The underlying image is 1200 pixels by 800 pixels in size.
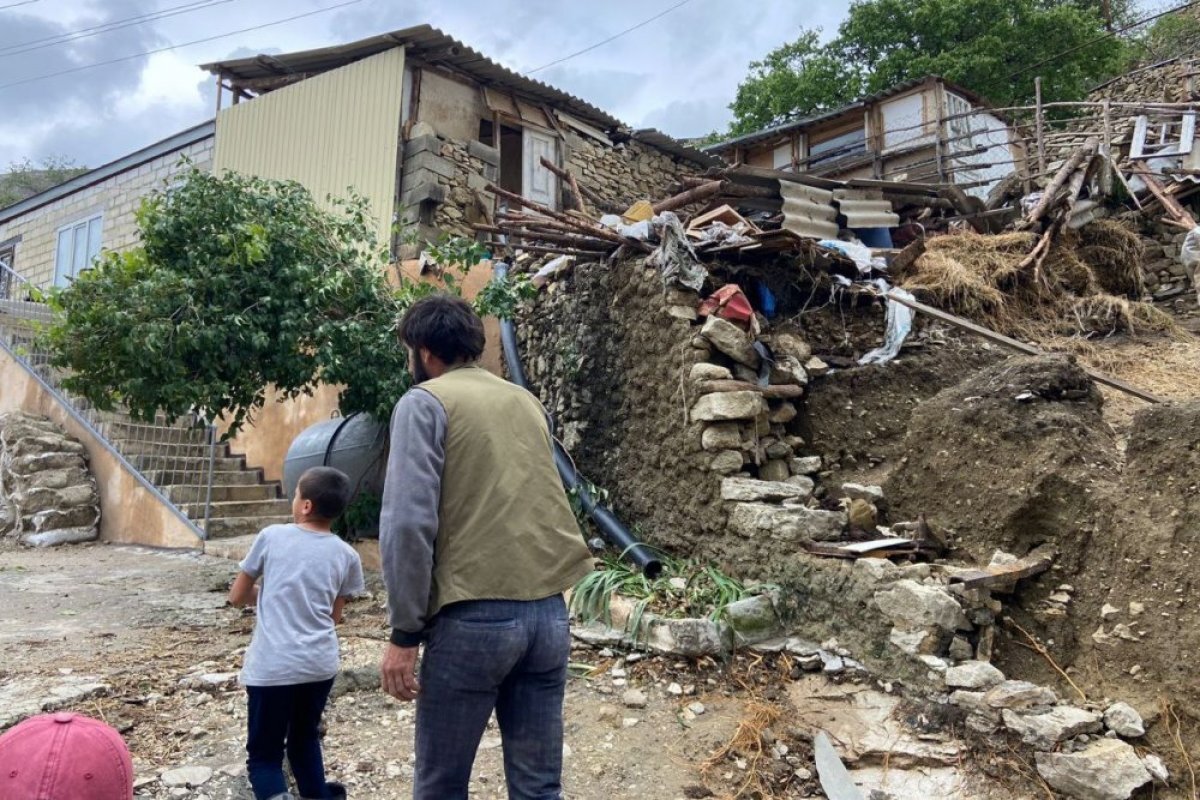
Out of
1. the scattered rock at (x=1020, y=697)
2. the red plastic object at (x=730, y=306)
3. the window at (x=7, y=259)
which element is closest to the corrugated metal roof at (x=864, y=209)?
the red plastic object at (x=730, y=306)

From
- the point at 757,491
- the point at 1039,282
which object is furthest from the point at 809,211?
the point at 757,491

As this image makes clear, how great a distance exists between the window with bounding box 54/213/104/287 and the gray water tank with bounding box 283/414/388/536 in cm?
973

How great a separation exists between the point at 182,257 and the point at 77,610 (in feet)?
8.20

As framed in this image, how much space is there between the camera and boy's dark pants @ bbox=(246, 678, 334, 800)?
2.59 metres

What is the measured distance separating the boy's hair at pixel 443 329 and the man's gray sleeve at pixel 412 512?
198 millimetres

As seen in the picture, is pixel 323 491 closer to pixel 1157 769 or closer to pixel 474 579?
pixel 474 579

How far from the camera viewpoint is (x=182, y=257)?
17.2 feet

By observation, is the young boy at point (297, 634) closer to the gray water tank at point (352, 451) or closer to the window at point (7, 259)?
the gray water tank at point (352, 451)

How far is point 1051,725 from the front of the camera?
300 centimetres

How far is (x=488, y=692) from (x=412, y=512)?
483mm

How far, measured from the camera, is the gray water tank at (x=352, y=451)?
624cm

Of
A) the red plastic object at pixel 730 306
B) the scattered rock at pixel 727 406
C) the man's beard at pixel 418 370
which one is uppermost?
the red plastic object at pixel 730 306

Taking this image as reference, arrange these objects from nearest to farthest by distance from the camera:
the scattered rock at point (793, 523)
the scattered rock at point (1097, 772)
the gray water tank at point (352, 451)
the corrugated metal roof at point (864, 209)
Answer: the scattered rock at point (1097, 772) < the scattered rock at point (793, 523) < the gray water tank at point (352, 451) < the corrugated metal roof at point (864, 209)

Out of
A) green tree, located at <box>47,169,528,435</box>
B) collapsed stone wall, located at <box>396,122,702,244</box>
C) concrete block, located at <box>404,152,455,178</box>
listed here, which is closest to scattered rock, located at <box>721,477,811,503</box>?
green tree, located at <box>47,169,528,435</box>
